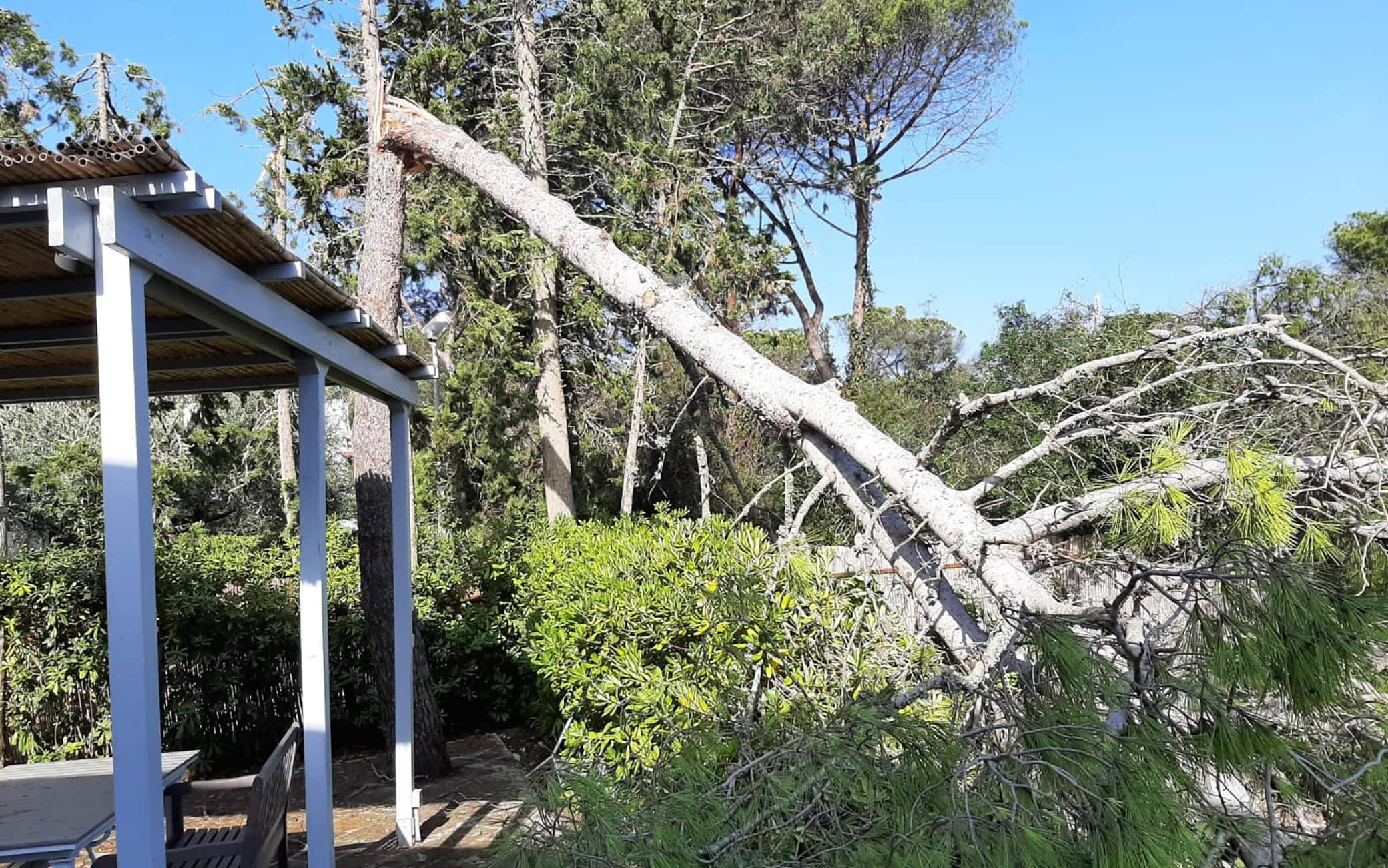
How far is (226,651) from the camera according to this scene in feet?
20.8

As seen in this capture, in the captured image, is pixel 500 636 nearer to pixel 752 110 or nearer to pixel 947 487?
pixel 947 487

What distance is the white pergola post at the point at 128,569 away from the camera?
216cm

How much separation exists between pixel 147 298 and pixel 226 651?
169 inches

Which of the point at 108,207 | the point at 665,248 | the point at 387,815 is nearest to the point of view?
the point at 108,207

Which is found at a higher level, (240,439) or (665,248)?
(665,248)

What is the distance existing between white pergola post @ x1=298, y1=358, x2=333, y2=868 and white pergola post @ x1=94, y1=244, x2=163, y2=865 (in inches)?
47.3

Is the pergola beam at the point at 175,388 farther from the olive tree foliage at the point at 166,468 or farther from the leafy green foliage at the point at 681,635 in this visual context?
the olive tree foliage at the point at 166,468

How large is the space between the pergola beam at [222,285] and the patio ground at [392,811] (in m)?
2.03

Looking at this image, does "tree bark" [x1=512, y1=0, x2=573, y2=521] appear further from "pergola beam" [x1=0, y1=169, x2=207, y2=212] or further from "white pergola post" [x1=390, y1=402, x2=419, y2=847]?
"pergola beam" [x1=0, y1=169, x2=207, y2=212]

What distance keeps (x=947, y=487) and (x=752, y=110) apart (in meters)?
11.4

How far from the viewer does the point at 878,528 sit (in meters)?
3.36

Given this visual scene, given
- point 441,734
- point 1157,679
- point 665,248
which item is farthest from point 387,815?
point 665,248

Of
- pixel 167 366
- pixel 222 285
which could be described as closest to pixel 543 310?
pixel 167 366

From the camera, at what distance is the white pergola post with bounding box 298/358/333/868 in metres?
3.44
